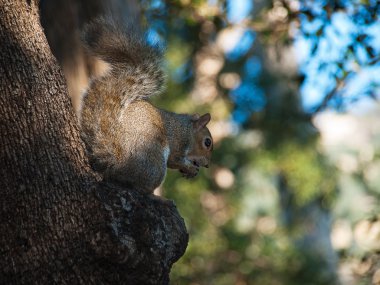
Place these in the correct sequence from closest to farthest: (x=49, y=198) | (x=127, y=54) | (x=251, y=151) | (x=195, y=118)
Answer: (x=49, y=198) → (x=127, y=54) → (x=195, y=118) → (x=251, y=151)

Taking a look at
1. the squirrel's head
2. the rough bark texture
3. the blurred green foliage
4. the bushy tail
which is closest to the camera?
the rough bark texture

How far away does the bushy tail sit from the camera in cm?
271

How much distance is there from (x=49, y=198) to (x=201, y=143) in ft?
5.87

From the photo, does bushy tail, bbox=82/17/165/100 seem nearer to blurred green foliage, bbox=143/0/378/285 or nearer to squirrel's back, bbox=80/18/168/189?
squirrel's back, bbox=80/18/168/189

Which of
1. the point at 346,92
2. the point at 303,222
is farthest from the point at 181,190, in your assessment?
the point at 346,92

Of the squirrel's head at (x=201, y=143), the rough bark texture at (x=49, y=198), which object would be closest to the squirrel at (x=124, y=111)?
the rough bark texture at (x=49, y=198)

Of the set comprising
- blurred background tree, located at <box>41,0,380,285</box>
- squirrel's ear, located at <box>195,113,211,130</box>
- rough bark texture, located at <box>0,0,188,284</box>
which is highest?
blurred background tree, located at <box>41,0,380,285</box>

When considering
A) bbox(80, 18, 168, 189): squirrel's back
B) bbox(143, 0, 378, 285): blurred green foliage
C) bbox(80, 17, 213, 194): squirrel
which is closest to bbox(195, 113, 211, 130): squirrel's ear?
bbox(80, 17, 213, 194): squirrel

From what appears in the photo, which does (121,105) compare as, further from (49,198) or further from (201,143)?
(201,143)

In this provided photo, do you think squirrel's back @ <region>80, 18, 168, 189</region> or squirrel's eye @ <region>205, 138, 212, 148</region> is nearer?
squirrel's back @ <region>80, 18, 168, 189</region>

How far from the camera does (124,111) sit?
2.85 meters

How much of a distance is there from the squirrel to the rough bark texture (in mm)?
505

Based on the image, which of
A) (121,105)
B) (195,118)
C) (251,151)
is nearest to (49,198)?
(121,105)

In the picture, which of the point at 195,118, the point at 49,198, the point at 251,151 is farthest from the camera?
the point at 251,151
